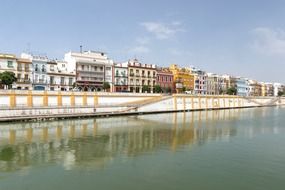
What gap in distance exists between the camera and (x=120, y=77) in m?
84.6

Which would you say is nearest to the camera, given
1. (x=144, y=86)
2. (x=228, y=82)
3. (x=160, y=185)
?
(x=160, y=185)

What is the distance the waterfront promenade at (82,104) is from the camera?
46.9m

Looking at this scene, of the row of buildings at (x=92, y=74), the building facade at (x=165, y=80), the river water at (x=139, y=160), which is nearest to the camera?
the river water at (x=139, y=160)

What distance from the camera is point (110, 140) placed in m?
31.4

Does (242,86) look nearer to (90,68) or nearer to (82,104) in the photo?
(90,68)

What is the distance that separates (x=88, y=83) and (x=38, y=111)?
2814 centimetres

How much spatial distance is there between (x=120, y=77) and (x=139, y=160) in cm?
6281

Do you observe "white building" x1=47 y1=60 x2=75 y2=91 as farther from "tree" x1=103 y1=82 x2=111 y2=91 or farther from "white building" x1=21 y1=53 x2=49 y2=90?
"tree" x1=103 y1=82 x2=111 y2=91

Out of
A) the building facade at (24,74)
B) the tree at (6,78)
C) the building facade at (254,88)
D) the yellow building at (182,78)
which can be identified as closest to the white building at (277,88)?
the building facade at (254,88)

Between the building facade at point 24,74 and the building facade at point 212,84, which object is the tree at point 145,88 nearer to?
the building facade at point 24,74

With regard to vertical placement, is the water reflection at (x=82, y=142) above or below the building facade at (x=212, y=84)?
below

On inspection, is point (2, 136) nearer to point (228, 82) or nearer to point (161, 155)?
point (161, 155)

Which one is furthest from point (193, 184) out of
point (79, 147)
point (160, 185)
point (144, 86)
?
point (144, 86)

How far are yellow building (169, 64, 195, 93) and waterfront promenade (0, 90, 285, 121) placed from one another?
2086cm
